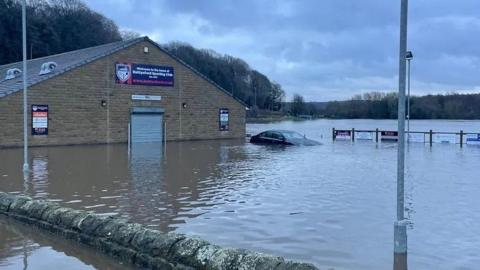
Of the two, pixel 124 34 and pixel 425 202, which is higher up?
pixel 124 34

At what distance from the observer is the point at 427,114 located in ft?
246

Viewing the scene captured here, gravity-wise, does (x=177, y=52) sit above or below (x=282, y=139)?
above

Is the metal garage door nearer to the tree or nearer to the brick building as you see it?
the brick building

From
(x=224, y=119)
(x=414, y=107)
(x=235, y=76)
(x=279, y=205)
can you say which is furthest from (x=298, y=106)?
(x=279, y=205)

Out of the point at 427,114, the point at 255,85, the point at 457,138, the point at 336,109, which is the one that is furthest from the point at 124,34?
the point at 457,138

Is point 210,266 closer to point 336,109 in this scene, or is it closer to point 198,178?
point 198,178

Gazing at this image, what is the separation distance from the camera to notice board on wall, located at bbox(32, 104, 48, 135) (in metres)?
30.5

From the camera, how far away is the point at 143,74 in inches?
1439

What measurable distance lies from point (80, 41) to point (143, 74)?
57.4 metres

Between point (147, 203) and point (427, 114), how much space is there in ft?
229

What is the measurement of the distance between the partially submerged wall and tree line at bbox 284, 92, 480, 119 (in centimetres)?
6216

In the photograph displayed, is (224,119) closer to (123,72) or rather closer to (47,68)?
(123,72)

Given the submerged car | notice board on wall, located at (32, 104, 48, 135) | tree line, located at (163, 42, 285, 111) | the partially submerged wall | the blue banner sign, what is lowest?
the partially submerged wall

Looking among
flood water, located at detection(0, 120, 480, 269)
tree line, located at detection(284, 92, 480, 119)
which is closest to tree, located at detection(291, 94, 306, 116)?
tree line, located at detection(284, 92, 480, 119)
